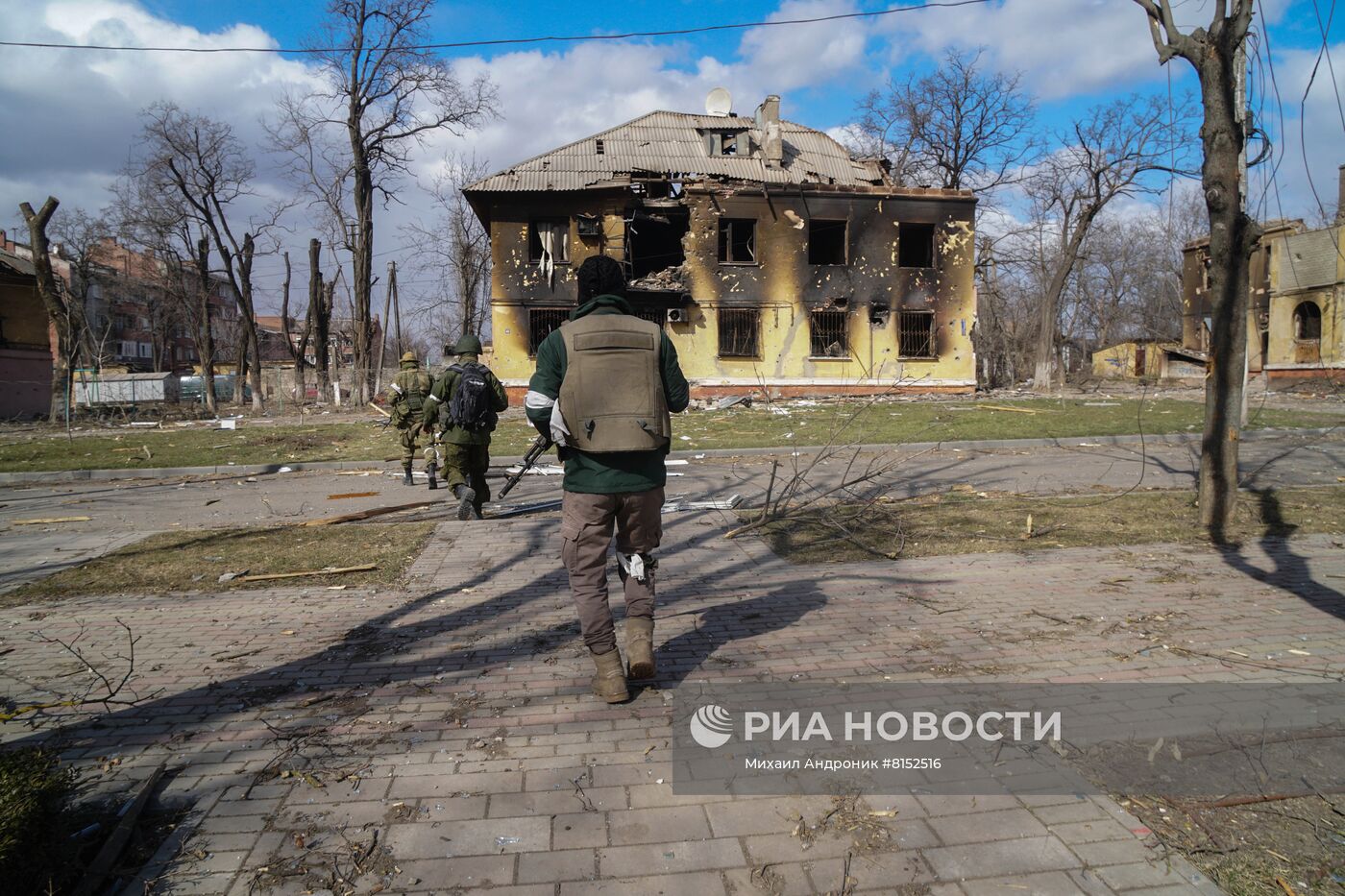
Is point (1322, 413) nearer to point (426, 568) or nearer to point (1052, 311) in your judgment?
point (1052, 311)

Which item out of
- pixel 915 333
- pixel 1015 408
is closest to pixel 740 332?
pixel 915 333

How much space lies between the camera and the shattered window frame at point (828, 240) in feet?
95.0

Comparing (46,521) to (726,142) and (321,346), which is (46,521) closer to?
(321,346)

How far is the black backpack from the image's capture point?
7855 mm

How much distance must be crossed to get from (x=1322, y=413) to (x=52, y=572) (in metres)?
23.6

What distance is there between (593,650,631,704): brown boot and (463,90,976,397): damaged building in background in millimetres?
24114

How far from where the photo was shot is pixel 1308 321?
35156 millimetres

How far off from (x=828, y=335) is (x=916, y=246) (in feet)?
19.9

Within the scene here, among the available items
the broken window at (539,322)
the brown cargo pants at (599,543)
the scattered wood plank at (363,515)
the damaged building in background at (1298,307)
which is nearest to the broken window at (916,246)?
the damaged building in background at (1298,307)

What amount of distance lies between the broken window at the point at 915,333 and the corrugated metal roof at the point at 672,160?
18.3ft

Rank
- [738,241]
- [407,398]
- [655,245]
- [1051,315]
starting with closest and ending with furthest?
[407,398] < [738,241] < [655,245] < [1051,315]

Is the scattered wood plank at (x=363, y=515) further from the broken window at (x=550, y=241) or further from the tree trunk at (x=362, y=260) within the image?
the tree trunk at (x=362, y=260)

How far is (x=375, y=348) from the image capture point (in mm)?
69000

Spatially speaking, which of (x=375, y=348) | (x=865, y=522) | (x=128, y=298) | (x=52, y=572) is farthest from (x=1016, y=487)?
(x=128, y=298)
